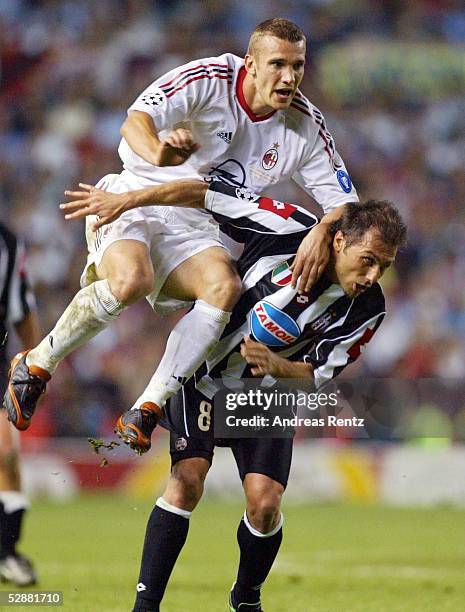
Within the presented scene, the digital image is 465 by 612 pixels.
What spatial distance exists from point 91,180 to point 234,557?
5.79 m

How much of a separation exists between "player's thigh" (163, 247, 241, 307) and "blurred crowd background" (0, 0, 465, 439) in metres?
6.02

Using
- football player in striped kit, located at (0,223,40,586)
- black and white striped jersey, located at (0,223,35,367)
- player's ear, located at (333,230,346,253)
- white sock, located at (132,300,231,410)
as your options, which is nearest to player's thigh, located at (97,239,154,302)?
white sock, located at (132,300,231,410)

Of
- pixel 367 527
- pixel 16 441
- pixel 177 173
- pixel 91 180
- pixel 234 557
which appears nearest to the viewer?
pixel 177 173

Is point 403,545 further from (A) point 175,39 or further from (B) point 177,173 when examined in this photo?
(A) point 175,39

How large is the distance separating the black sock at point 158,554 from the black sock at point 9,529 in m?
1.64

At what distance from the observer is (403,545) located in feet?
26.8

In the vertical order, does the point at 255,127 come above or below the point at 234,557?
above

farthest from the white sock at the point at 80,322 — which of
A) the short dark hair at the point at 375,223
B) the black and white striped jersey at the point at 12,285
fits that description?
the black and white striped jersey at the point at 12,285

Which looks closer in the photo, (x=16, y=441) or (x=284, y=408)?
(x=284, y=408)

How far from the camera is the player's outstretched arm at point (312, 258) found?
4.72 meters

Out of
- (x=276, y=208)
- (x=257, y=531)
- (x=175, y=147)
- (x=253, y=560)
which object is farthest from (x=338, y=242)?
(x=253, y=560)

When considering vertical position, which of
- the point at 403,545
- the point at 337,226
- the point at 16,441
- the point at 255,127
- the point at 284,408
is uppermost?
the point at 255,127

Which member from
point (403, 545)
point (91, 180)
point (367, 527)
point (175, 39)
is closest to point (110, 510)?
point (367, 527)

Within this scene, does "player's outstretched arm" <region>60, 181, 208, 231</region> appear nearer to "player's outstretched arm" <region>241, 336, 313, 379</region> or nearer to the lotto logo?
the lotto logo
